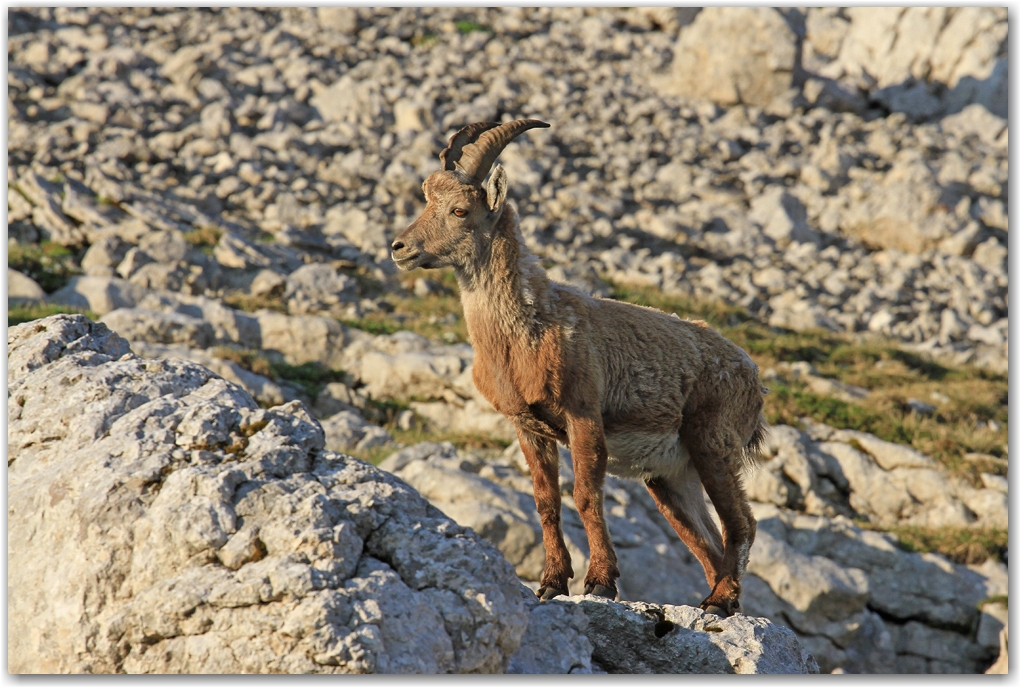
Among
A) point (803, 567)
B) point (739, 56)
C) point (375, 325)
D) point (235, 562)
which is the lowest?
point (803, 567)

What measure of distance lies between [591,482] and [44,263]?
15730 millimetres

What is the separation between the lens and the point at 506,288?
26.0 feet

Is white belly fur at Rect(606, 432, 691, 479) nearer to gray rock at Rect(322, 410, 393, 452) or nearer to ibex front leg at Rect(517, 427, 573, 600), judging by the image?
ibex front leg at Rect(517, 427, 573, 600)

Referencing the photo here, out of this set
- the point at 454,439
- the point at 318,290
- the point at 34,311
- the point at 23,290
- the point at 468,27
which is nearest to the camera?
the point at 454,439

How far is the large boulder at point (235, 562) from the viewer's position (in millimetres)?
4633

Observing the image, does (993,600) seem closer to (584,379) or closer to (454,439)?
(454,439)

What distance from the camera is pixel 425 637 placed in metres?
4.75

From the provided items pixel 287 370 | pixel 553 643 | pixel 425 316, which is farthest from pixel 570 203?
pixel 553 643

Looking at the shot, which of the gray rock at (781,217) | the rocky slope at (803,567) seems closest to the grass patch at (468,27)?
the gray rock at (781,217)

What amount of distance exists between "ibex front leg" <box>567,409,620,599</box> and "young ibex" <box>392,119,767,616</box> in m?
0.01

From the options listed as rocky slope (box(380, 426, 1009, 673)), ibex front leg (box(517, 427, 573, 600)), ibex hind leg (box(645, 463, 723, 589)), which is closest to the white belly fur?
ibex hind leg (box(645, 463, 723, 589))

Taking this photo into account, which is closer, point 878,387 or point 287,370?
point 287,370

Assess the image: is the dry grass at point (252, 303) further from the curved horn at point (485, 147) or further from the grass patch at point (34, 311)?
the curved horn at point (485, 147)

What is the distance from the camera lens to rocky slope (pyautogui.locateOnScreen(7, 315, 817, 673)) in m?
4.65
